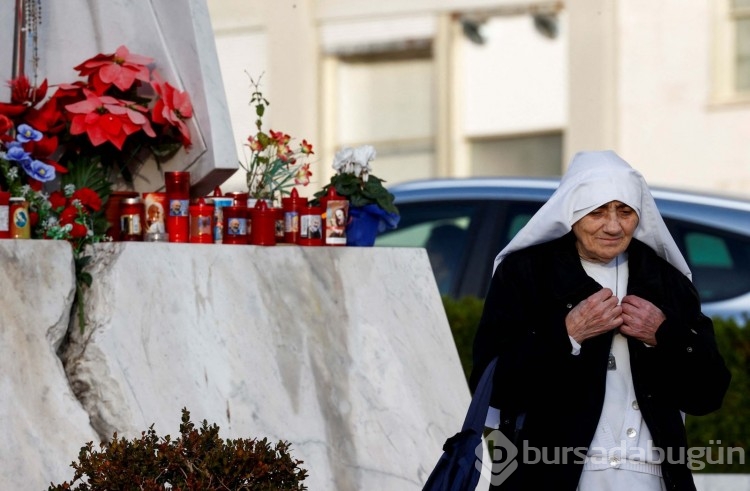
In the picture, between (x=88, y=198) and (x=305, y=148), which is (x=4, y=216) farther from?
(x=305, y=148)

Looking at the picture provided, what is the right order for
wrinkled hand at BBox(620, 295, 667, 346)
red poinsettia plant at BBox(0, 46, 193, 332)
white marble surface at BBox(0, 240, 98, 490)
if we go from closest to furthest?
wrinkled hand at BBox(620, 295, 667, 346) < white marble surface at BBox(0, 240, 98, 490) < red poinsettia plant at BBox(0, 46, 193, 332)

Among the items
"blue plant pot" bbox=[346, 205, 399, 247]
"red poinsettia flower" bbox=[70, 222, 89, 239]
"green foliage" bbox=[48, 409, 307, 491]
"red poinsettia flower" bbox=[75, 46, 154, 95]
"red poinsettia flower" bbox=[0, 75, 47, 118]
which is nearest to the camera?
"green foliage" bbox=[48, 409, 307, 491]

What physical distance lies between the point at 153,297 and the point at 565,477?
176 cm

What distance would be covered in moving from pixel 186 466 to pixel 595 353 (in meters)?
1.13

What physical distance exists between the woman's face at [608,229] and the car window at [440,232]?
4.63m

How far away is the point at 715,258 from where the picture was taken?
842 cm

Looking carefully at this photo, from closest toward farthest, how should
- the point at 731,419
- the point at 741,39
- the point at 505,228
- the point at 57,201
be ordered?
→ the point at 57,201, the point at 731,419, the point at 505,228, the point at 741,39

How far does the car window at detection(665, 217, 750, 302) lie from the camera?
838 cm

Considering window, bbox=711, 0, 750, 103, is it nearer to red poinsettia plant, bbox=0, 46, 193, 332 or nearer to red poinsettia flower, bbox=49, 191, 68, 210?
red poinsettia plant, bbox=0, 46, 193, 332

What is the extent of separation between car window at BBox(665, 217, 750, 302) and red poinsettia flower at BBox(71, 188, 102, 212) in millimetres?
4065

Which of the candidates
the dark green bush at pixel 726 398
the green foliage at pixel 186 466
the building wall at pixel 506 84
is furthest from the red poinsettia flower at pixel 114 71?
the building wall at pixel 506 84

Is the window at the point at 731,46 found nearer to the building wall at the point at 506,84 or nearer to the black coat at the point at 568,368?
the building wall at the point at 506,84

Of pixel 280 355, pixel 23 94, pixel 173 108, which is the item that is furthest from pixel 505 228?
pixel 23 94


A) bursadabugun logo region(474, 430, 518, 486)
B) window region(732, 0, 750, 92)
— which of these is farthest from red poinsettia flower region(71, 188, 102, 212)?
window region(732, 0, 750, 92)
